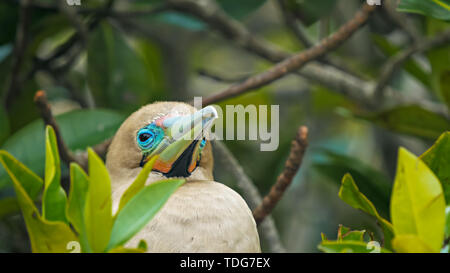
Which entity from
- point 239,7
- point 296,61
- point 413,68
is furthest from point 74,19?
point 413,68

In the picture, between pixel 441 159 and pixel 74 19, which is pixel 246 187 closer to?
pixel 441 159

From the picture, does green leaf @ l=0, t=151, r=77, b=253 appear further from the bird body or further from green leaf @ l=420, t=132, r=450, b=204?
green leaf @ l=420, t=132, r=450, b=204

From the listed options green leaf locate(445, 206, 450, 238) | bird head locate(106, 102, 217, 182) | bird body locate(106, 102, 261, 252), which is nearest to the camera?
green leaf locate(445, 206, 450, 238)

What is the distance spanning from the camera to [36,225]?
822mm

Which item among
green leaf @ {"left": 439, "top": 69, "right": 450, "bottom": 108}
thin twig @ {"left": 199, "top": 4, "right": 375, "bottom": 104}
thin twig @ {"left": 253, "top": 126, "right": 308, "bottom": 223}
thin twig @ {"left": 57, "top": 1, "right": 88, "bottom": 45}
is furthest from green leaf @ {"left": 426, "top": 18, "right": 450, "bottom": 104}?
thin twig @ {"left": 57, "top": 1, "right": 88, "bottom": 45}

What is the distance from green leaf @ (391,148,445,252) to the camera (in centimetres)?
75

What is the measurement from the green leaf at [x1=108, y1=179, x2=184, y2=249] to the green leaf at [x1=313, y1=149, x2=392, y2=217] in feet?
2.96

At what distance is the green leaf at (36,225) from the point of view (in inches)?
31.6

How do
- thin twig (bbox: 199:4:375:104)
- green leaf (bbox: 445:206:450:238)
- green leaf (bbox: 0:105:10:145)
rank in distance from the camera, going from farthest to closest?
green leaf (bbox: 0:105:10:145)
thin twig (bbox: 199:4:375:104)
green leaf (bbox: 445:206:450:238)

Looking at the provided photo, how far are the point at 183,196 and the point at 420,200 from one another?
0.47m

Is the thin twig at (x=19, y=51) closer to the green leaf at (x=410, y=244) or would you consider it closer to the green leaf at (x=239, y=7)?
the green leaf at (x=239, y=7)
